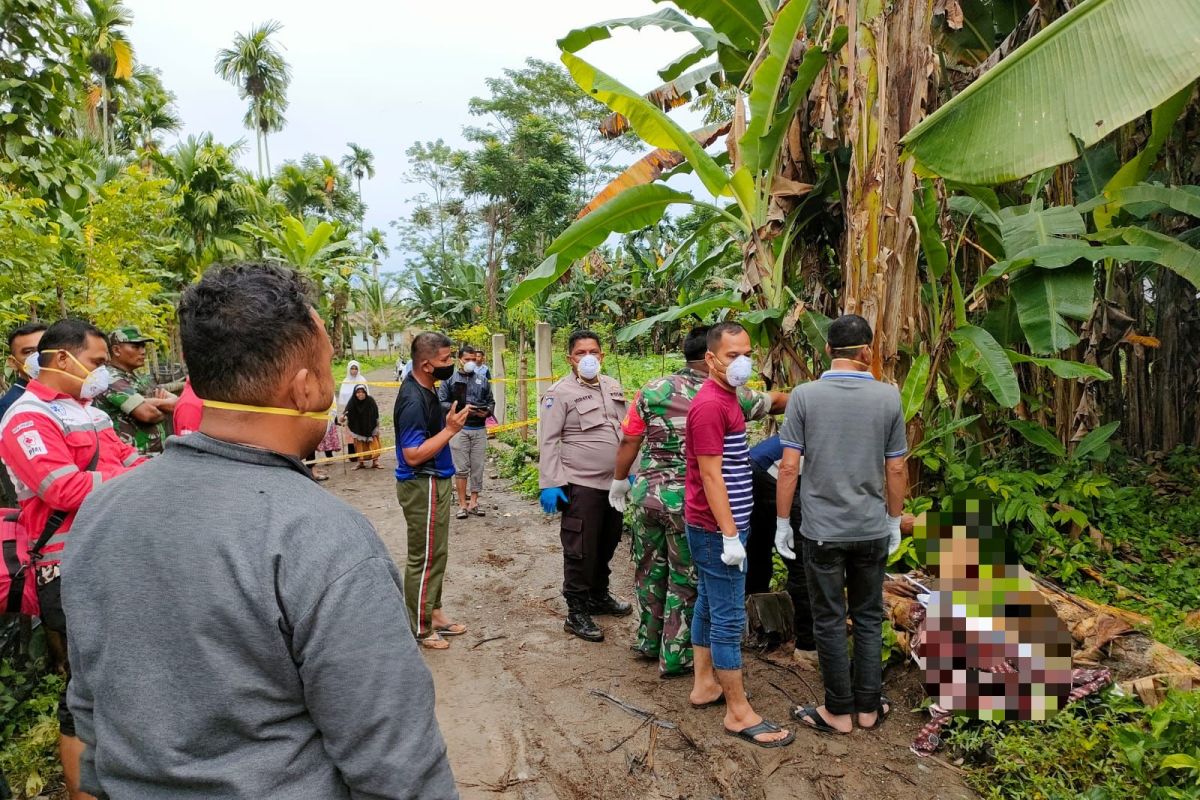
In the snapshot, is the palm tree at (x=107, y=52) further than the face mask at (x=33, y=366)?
Yes

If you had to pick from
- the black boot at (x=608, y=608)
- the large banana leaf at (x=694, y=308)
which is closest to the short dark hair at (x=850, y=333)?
the large banana leaf at (x=694, y=308)

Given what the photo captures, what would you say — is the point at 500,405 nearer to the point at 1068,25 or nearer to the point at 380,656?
the point at 1068,25

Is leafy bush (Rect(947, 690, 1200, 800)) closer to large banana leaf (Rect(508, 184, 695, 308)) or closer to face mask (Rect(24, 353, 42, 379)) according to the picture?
large banana leaf (Rect(508, 184, 695, 308))

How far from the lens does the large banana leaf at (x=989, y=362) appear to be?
3.80 m

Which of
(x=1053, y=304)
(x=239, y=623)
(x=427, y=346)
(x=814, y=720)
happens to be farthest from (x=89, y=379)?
(x=1053, y=304)

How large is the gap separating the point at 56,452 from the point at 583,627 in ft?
9.65

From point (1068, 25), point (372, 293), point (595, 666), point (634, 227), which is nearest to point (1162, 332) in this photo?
→ point (1068, 25)

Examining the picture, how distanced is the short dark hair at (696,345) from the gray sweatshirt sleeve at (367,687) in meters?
2.71

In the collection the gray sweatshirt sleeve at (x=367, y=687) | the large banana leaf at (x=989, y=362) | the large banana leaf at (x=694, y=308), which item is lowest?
the gray sweatshirt sleeve at (x=367, y=687)

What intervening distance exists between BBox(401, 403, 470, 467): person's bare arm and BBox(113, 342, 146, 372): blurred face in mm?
1647

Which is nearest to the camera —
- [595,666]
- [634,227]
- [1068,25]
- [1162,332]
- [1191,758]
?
[1191,758]

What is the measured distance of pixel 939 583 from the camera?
3090mm

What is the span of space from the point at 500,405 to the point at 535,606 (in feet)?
17.5

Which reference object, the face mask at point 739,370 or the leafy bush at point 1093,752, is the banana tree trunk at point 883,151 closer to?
the face mask at point 739,370
